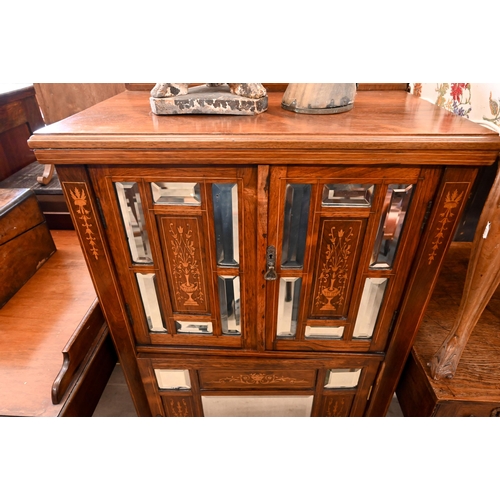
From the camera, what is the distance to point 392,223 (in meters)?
0.80

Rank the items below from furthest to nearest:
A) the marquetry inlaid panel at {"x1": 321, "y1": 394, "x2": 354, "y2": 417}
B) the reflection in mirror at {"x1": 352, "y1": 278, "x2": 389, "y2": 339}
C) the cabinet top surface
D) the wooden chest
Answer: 1. the wooden chest
2. the marquetry inlaid panel at {"x1": 321, "y1": 394, "x2": 354, "y2": 417}
3. the reflection in mirror at {"x1": 352, "y1": 278, "x2": 389, "y2": 339}
4. the cabinet top surface

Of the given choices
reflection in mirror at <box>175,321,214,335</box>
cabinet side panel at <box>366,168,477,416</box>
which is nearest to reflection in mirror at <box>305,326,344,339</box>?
cabinet side panel at <box>366,168,477,416</box>

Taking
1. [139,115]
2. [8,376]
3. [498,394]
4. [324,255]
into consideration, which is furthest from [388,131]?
[8,376]

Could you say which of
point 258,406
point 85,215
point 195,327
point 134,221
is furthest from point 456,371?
point 85,215

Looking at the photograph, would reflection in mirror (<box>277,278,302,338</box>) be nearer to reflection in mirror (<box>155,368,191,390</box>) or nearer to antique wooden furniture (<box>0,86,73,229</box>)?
reflection in mirror (<box>155,368,191,390</box>)

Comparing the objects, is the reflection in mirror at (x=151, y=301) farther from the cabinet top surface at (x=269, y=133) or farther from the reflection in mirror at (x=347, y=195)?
the reflection in mirror at (x=347, y=195)

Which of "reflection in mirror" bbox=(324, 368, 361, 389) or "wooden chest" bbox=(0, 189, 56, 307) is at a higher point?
"wooden chest" bbox=(0, 189, 56, 307)

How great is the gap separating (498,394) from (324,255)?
656 mm

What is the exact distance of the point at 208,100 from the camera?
0.79m

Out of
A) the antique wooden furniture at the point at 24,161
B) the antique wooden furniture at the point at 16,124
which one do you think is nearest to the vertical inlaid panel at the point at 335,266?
the antique wooden furniture at the point at 24,161

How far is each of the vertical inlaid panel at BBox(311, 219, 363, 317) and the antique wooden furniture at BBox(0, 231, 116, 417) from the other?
31.1 inches

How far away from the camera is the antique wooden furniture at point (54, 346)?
104 cm

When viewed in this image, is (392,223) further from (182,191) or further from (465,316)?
(182,191)

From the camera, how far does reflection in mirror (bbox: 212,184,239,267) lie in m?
0.78
